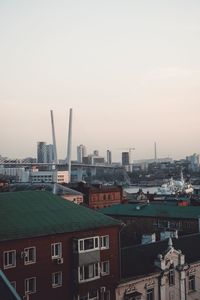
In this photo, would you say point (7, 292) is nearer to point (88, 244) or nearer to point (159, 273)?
point (88, 244)

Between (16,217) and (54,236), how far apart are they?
1.52 metres

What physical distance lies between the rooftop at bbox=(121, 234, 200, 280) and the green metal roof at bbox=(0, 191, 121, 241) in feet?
7.63

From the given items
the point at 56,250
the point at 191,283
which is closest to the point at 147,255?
the point at 191,283

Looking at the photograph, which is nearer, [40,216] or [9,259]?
[9,259]

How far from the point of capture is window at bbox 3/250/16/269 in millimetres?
15391

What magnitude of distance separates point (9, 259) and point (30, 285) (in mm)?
1259

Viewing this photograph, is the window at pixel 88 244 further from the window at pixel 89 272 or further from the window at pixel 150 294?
the window at pixel 150 294

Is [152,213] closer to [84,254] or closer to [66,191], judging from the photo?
[66,191]

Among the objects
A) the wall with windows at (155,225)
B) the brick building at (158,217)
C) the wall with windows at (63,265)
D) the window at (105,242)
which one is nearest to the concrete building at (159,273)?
the wall with windows at (63,265)

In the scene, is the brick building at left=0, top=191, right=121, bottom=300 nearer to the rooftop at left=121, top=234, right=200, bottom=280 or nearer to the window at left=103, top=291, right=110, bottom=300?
the window at left=103, top=291, right=110, bottom=300

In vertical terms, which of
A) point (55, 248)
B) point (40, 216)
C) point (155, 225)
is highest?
point (40, 216)

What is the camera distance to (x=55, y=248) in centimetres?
1691

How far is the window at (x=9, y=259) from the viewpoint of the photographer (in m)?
15.4

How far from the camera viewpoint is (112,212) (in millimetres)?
47938
